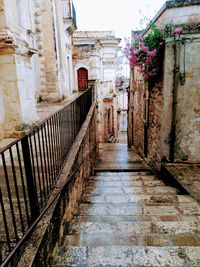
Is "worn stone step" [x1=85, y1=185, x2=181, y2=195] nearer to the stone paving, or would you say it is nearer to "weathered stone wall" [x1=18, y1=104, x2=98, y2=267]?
the stone paving

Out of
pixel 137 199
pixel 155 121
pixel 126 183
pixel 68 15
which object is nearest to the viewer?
pixel 137 199

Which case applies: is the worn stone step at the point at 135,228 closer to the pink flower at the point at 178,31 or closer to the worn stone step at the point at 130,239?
the worn stone step at the point at 130,239

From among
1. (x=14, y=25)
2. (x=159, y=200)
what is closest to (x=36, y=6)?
(x=14, y=25)

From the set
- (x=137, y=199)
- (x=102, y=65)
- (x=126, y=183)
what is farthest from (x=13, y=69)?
(x=102, y=65)

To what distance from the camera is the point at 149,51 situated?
5.38 meters

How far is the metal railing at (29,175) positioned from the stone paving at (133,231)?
1.82 feet

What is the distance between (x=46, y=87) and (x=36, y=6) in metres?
3.97

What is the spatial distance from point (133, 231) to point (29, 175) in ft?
5.52

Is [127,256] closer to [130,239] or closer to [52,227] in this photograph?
[130,239]

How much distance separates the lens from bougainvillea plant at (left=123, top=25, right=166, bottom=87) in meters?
5.30

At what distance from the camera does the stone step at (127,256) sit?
2314 millimetres

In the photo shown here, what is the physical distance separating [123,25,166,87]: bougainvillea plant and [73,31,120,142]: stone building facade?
43.5 feet

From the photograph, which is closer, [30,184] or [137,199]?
[30,184]

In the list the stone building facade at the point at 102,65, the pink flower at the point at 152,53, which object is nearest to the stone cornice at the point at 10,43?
the pink flower at the point at 152,53
